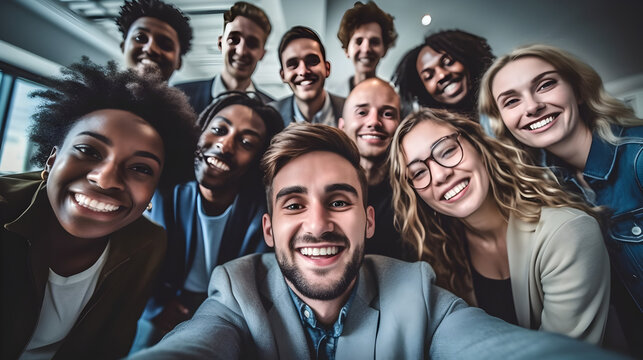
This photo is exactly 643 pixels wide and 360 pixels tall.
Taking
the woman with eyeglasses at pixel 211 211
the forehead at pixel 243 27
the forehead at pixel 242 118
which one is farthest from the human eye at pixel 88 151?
the forehead at pixel 243 27

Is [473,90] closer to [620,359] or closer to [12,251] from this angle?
[620,359]

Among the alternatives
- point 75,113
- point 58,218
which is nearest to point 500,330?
point 58,218

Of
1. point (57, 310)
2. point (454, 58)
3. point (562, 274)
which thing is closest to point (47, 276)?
point (57, 310)

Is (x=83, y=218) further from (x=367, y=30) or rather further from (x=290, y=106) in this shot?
(x=367, y=30)

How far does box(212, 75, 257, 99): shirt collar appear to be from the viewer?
1.36 meters

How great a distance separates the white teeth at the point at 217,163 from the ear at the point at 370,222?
80 cm

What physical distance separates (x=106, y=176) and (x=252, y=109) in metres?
0.73

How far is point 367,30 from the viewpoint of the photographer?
1.39 m

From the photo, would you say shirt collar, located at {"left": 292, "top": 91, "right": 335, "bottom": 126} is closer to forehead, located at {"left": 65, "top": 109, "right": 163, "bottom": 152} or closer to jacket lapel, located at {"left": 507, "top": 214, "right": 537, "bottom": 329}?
forehead, located at {"left": 65, "top": 109, "right": 163, "bottom": 152}

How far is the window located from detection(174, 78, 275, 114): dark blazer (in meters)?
0.63

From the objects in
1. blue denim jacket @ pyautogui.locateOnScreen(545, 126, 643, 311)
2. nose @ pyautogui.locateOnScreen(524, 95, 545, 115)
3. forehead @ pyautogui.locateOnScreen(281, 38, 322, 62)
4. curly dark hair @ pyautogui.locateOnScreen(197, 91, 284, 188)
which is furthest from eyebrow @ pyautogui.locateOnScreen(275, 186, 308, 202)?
blue denim jacket @ pyautogui.locateOnScreen(545, 126, 643, 311)

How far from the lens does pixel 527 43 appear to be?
1287 mm

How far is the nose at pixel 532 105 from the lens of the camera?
1.12m

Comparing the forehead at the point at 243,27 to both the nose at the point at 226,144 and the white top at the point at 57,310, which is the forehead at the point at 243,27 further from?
the white top at the point at 57,310
